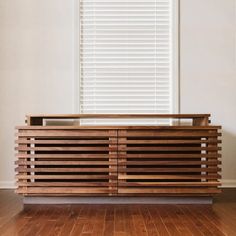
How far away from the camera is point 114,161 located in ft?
9.83

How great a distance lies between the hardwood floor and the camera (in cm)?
228

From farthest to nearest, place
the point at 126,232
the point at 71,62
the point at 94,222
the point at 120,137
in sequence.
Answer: the point at 71,62 < the point at 120,137 < the point at 94,222 < the point at 126,232

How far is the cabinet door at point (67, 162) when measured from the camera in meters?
2.99

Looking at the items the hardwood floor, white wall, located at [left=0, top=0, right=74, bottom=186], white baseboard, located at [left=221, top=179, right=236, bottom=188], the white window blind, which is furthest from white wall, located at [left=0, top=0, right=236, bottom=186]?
the hardwood floor

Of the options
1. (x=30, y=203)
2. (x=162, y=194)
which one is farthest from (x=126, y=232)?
(x=30, y=203)

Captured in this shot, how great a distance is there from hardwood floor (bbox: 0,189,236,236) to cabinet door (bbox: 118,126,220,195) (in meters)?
0.14

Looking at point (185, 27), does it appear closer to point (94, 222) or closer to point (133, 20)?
point (133, 20)

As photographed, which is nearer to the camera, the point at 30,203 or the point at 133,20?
the point at 30,203

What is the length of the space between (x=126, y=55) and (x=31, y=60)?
0.89 m

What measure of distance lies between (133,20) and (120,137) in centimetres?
130

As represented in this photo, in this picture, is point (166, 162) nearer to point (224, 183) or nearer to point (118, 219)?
point (118, 219)

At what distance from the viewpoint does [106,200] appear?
3.05 metres

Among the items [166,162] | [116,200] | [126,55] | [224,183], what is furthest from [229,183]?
[126,55]

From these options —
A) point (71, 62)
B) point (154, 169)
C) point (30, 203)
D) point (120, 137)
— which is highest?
point (71, 62)
